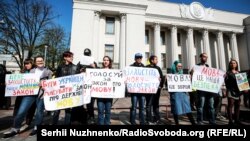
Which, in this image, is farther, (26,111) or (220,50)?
(220,50)

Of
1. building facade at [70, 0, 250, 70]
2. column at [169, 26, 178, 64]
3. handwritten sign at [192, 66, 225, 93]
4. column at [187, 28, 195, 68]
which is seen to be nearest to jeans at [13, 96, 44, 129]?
handwritten sign at [192, 66, 225, 93]

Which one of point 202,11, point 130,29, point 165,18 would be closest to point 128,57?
point 130,29

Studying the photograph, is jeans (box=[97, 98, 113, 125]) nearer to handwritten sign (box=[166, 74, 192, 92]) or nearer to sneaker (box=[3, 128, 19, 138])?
handwritten sign (box=[166, 74, 192, 92])

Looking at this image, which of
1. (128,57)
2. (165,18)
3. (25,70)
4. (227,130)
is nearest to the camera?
(227,130)

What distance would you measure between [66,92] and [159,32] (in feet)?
95.4

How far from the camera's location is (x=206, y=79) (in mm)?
5652

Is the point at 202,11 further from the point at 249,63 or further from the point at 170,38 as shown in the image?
the point at 249,63

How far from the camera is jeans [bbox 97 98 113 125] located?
4.56m

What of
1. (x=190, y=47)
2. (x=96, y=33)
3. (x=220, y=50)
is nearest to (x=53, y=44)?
(x=96, y=33)

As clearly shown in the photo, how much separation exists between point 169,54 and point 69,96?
1206 inches

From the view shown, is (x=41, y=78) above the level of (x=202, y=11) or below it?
below

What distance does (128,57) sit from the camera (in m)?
26.1

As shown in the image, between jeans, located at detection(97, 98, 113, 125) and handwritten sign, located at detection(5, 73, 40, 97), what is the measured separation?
1.85m

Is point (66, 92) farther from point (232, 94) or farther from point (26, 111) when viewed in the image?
point (232, 94)
